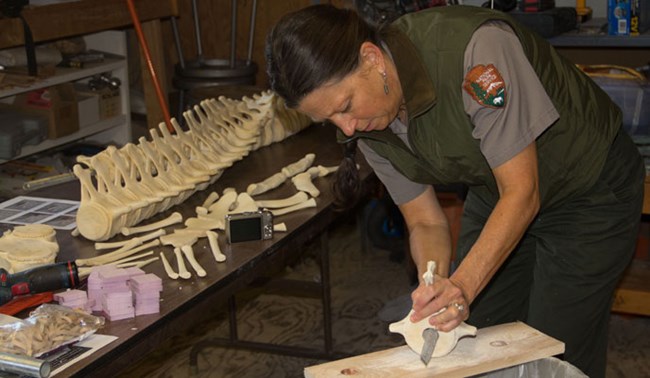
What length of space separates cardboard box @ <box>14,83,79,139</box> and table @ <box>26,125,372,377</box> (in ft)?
4.85

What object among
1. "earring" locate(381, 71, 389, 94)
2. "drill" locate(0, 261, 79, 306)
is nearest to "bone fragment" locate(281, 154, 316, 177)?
"drill" locate(0, 261, 79, 306)

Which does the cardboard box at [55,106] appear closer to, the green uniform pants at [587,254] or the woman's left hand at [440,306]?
the green uniform pants at [587,254]

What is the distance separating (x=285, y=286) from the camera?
3.86 meters

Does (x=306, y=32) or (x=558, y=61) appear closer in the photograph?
(x=306, y=32)

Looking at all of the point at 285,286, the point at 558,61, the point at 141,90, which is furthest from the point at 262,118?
the point at 141,90

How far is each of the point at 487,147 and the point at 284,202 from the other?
103 centimetres

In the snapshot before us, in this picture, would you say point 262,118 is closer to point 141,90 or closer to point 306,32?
point 306,32

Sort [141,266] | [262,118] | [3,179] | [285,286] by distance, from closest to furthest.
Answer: [141,266]
[262,118]
[285,286]
[3,179]

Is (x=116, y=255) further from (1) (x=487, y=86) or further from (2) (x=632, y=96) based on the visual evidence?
(2) (x=632, y=96)

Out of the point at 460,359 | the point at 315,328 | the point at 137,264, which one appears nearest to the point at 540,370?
the point at 460,359

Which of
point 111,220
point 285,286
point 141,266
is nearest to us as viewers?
point 141,266

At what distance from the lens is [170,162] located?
9.65ft

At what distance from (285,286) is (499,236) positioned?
2.04 meters

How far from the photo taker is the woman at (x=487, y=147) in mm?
1891
